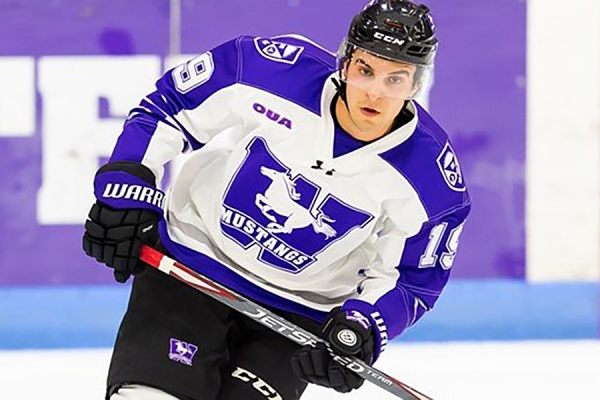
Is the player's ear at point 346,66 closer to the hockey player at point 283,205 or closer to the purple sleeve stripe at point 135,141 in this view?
the hockey player at point 283,205

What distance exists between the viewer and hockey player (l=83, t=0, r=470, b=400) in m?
2.94

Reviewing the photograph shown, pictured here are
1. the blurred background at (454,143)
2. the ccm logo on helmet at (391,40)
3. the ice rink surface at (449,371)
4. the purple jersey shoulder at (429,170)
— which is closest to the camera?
the ccm logo on helmet at (391,40)

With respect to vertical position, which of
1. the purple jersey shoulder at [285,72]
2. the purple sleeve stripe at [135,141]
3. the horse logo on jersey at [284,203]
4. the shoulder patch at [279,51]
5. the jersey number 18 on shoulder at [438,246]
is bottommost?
the jersey number 18 on shoulder at [438,246]

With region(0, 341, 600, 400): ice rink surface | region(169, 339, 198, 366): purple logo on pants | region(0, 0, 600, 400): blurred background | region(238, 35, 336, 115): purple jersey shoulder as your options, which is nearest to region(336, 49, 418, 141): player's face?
region(238, 35, 336, 115): purple jersey shoulder

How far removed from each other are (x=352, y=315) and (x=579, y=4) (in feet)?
6.95

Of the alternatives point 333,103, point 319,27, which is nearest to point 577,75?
point 319,27

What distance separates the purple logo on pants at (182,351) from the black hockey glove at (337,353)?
21cm

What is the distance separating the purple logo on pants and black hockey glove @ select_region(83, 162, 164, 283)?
197 mm

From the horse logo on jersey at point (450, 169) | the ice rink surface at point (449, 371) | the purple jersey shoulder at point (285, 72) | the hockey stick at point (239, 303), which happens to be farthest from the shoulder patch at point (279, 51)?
the ice rink surface at point (449, 371)

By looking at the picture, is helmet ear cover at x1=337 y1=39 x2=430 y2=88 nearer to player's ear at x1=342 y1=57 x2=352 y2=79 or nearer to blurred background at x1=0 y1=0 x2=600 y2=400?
player's ear at x1=342 y1=57 x2=352 y2=79

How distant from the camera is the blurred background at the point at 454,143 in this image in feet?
15.1

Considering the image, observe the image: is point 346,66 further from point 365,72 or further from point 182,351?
point 182,351

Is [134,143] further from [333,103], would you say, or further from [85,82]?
[85,82]

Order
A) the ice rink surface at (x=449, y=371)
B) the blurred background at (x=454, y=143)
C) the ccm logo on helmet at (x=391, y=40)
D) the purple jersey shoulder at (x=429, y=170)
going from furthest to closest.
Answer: the blurred background at (x=454, y=143) → the ice rink surface at (x=449, y=371) → the purple jersey shoulder at (x=429, y=170) → the ccm logo on helmet at (x=391, y=40)
